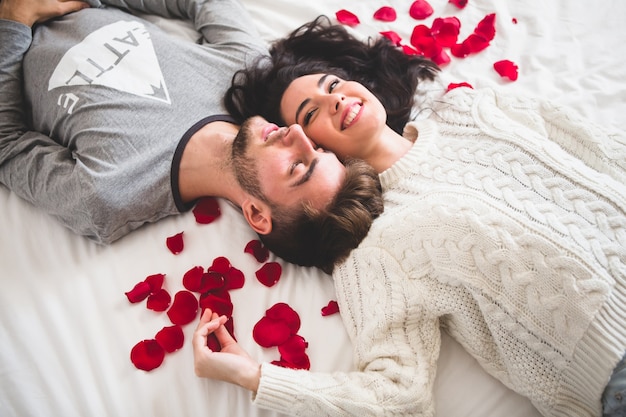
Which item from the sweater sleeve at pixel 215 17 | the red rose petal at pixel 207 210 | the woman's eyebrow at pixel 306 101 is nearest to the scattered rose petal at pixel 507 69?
the woman's eyebrow at pixel 306 101

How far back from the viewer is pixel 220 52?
1.72 metres

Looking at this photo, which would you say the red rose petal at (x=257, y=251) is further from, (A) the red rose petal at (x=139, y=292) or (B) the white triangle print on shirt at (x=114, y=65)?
(B) the white triangle print on shirt at (x=114, y=65)

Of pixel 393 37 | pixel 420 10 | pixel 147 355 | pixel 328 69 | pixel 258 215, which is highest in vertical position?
pixel 420 10

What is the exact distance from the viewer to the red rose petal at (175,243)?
1402 millimetres

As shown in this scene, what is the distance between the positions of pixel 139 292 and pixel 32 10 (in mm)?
1243

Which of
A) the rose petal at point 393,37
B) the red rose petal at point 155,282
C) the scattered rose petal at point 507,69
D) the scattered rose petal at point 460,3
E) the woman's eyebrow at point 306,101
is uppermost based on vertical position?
the scattered rose petal at point 460,3

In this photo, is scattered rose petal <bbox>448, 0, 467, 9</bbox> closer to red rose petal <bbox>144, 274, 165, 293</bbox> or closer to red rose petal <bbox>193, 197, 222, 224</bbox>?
red rose petal <bbox>193, 197, 222, 224</bbox>

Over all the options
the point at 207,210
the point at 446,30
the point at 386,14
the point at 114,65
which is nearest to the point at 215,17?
the point at 114,65

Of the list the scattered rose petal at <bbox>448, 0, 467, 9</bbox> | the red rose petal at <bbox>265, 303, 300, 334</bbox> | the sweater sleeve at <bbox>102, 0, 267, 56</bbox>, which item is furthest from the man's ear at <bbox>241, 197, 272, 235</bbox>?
the scattered rose petal at <bbox>448, 0, 467, 9</bbox>

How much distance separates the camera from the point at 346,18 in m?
1.88

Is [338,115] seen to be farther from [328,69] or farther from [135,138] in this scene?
[135,138]

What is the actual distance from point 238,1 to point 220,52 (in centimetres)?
36

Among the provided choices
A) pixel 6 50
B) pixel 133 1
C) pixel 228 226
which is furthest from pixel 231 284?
pixel 133 1

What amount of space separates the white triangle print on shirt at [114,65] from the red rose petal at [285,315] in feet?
2.75
